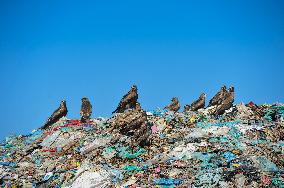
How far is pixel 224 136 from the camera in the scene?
18438 mm

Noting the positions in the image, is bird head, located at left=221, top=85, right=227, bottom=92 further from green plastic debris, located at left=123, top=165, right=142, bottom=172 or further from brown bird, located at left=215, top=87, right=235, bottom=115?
green plastic debris, located at left=123, top=165, right=142, bottom=172

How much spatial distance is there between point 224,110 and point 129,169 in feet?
30.9

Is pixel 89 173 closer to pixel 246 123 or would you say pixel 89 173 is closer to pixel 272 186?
pixel 272 186

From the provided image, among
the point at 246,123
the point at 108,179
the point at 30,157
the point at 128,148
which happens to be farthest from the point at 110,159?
the point at 246,123

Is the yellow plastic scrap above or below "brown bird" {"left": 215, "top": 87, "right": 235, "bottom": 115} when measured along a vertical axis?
below

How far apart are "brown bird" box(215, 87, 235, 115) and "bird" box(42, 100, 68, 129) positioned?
950 cm

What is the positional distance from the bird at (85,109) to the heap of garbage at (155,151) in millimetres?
62

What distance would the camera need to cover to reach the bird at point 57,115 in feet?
79.4

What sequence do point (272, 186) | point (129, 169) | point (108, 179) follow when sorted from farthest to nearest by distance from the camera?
1. point (129, 169)
2. point (108, 179)
3. point (272, 186)

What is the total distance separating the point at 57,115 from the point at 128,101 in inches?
181

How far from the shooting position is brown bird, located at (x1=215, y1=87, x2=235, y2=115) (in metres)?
23.0

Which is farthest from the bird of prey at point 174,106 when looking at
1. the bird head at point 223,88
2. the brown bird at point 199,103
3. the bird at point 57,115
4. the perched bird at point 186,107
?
the bird at point 57,115

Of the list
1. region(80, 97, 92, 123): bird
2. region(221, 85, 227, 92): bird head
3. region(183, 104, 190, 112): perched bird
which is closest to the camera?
region(80, 97, 92, 123): bird

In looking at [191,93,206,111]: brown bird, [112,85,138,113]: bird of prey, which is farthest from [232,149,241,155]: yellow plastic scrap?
[191,93,206,111]: brown bird
